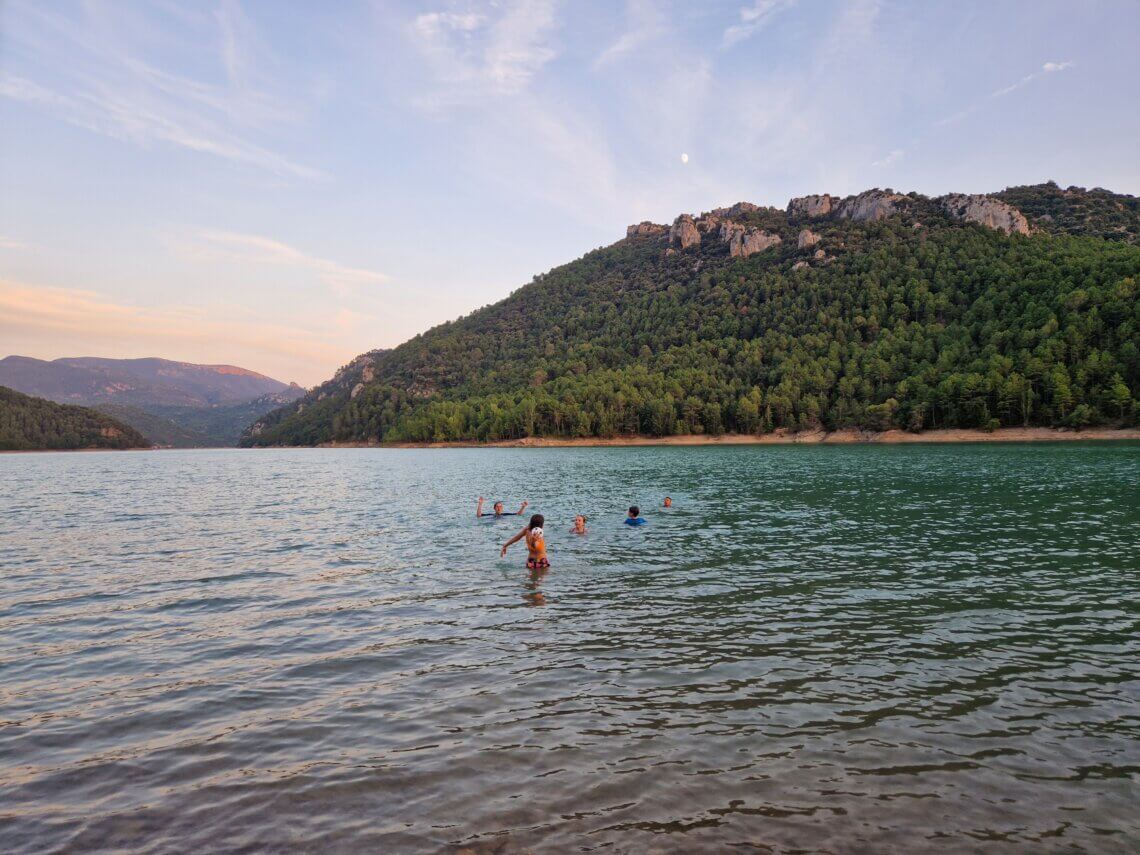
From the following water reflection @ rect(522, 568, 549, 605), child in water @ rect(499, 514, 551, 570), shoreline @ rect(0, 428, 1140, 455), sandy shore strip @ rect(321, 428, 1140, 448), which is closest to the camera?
water reflection @ rect(522, 568, 549, 605)

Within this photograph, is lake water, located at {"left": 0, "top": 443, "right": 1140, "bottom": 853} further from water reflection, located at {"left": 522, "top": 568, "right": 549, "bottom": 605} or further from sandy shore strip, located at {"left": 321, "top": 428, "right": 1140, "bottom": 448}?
sandy shore strip, located at {"left": 321, "top": 428, "right": 1140, "bottom": 448}

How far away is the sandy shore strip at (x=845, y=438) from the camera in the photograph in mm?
119312

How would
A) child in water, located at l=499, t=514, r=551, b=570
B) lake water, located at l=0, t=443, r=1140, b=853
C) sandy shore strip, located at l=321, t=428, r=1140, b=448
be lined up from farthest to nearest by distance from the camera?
1. sandy shore strip, located at l=321, t=428, r=1140, b=448
2. child in water, located at l=499, t=514, r=551, b=570
3. lake water, located at l=0, t=443, r=1140, b=853

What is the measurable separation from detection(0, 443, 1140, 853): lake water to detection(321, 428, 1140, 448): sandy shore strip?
119m

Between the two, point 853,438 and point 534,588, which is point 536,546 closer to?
point 534,588

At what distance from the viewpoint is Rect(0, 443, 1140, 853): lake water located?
7.90 meters

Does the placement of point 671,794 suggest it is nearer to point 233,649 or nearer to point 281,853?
point 281,853

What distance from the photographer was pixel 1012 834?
291 inches

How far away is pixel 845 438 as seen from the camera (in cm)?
15438

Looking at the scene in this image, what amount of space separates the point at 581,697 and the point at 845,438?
159291 mm

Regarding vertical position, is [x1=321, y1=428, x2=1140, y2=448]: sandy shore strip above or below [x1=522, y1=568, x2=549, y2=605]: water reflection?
above

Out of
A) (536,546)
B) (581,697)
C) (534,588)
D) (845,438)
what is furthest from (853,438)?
(581,697)

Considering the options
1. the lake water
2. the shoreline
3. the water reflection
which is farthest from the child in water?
the shoreline

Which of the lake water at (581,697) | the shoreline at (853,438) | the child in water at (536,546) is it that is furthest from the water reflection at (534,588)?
the shoreline at (853,438)
